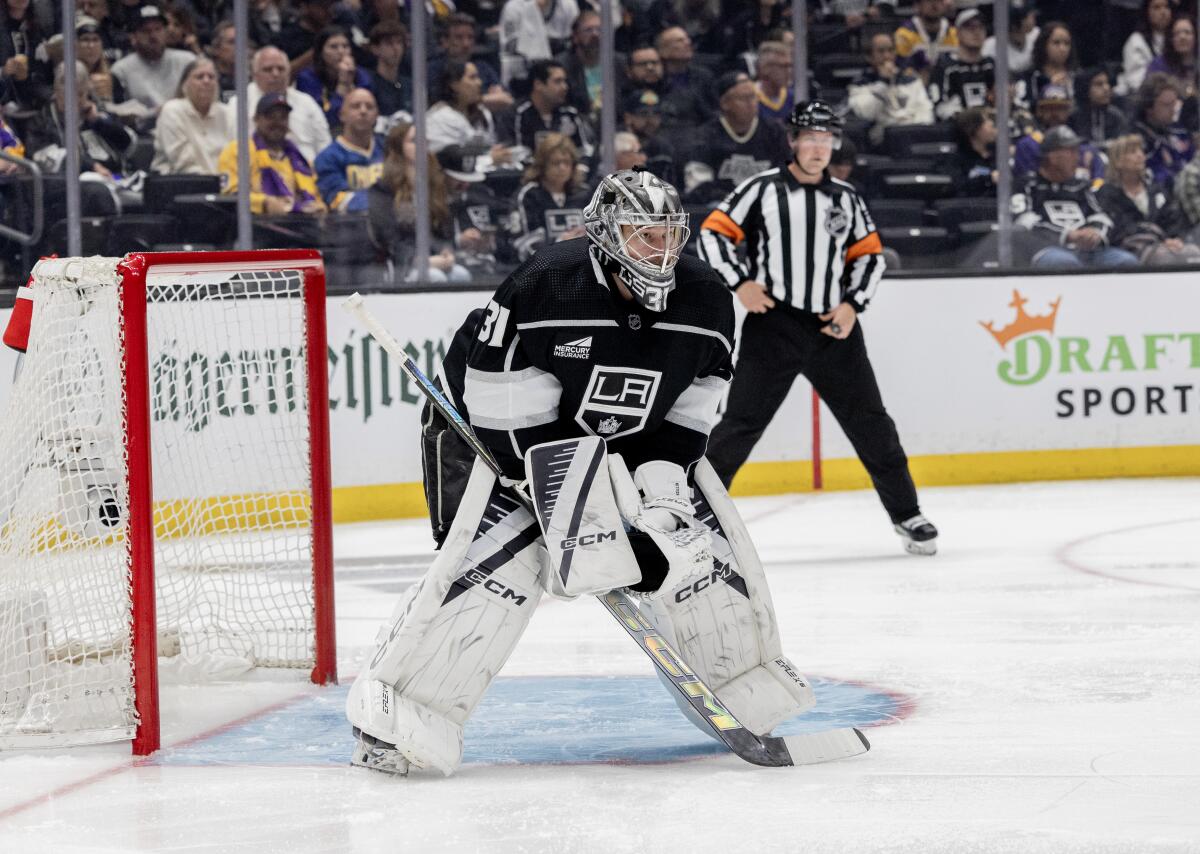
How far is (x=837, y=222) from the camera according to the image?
504cm

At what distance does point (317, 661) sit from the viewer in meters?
3.46

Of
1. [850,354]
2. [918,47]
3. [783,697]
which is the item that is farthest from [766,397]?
[918,47]

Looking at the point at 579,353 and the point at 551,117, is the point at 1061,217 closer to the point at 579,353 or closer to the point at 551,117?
the point at 551,117

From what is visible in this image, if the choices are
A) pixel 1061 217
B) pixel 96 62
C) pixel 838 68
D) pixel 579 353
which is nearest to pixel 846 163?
pixel 838 68

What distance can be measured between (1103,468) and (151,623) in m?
4.66

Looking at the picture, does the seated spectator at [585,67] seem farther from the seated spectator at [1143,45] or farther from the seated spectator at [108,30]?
the seated spectator at [1143,45]

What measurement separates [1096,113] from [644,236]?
16.6ft

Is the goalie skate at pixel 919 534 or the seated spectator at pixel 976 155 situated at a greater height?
the seated spectator at pixel 976 155

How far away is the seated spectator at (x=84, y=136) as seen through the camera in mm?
5676

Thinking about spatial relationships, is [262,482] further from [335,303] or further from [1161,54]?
[1161,54]

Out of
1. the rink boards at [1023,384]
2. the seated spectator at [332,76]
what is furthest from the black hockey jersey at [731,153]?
the seated spectator at [332,76]

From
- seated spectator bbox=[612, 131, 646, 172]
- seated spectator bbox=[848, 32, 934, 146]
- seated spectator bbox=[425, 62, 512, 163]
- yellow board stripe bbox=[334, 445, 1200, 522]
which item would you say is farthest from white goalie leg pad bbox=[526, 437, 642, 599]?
seated spectator bbox=[848, 32, 934, 146]

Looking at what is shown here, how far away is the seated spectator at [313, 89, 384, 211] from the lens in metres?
6.17

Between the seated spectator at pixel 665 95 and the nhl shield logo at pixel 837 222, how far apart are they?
182 centimetres
